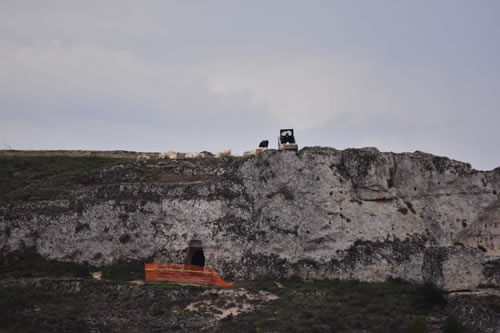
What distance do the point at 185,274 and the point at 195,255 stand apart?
5209 mm

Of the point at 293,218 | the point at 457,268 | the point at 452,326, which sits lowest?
the point at 452,326

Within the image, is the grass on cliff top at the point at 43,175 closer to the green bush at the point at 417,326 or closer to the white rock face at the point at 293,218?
the white rock face at the point at 293,218

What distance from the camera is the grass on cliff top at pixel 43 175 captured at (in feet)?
157

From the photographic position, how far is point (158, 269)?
4153 cm

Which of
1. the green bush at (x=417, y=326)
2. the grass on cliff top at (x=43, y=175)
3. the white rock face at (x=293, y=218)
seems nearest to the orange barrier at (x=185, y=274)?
the white rock face at (x=293, y=218)

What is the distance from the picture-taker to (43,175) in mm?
55312

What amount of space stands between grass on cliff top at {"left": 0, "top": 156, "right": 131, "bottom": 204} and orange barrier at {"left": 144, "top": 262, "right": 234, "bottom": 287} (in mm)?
9561

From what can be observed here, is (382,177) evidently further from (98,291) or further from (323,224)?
(98,291)

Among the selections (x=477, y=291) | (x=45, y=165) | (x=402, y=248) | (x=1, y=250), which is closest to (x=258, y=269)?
(x=402, y=248)

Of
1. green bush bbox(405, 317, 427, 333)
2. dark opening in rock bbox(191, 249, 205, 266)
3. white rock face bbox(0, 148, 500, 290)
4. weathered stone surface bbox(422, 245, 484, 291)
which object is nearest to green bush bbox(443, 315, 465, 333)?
green bush bbox(405, 317, 427, 333)

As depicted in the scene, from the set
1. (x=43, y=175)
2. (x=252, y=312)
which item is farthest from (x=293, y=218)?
(x=43, y=175)

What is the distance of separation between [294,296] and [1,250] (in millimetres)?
18642

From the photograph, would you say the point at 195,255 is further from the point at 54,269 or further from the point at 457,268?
the point at 457,268

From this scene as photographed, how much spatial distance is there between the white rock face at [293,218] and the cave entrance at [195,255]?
56 cm
